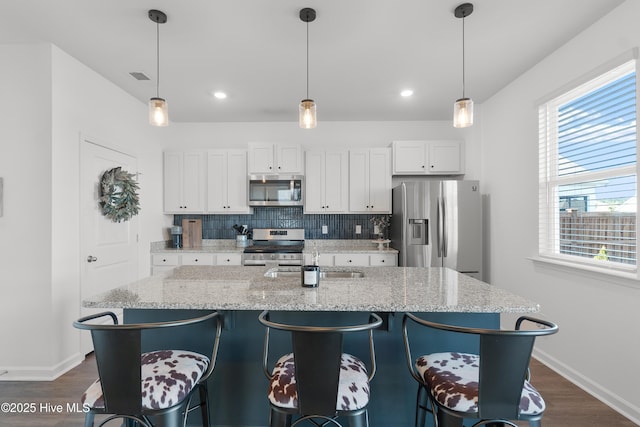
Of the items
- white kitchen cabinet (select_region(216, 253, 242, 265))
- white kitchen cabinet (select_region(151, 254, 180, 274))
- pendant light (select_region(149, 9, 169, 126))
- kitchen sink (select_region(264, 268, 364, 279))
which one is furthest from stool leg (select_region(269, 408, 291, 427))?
→ white kitchen cabinet (select_region(151, 254, 180, 274))

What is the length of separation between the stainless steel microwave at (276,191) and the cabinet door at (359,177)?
70cm

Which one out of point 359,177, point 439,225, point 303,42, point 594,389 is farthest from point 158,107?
point 594,389

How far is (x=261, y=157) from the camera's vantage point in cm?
→ 429

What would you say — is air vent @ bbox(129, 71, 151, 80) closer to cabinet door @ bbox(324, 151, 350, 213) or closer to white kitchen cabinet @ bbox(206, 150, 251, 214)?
white kitchen cabinet @ bbox(206, 150, 251, 214)

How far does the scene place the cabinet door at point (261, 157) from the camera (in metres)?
4.28

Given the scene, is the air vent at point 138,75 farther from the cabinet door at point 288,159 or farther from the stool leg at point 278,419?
the stool leg at point 278,419

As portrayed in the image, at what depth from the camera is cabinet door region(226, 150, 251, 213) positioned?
14.4 feet

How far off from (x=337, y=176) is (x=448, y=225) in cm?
154

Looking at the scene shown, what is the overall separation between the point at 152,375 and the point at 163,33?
241 centimetres

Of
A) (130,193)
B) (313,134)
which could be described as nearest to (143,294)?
(130,193)

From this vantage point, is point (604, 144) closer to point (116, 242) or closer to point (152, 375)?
point (152, 375)

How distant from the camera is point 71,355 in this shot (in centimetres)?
275

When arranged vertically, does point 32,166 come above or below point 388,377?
above

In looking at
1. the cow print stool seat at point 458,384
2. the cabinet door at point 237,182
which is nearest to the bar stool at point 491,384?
the cow print stool seat at point 458,384
